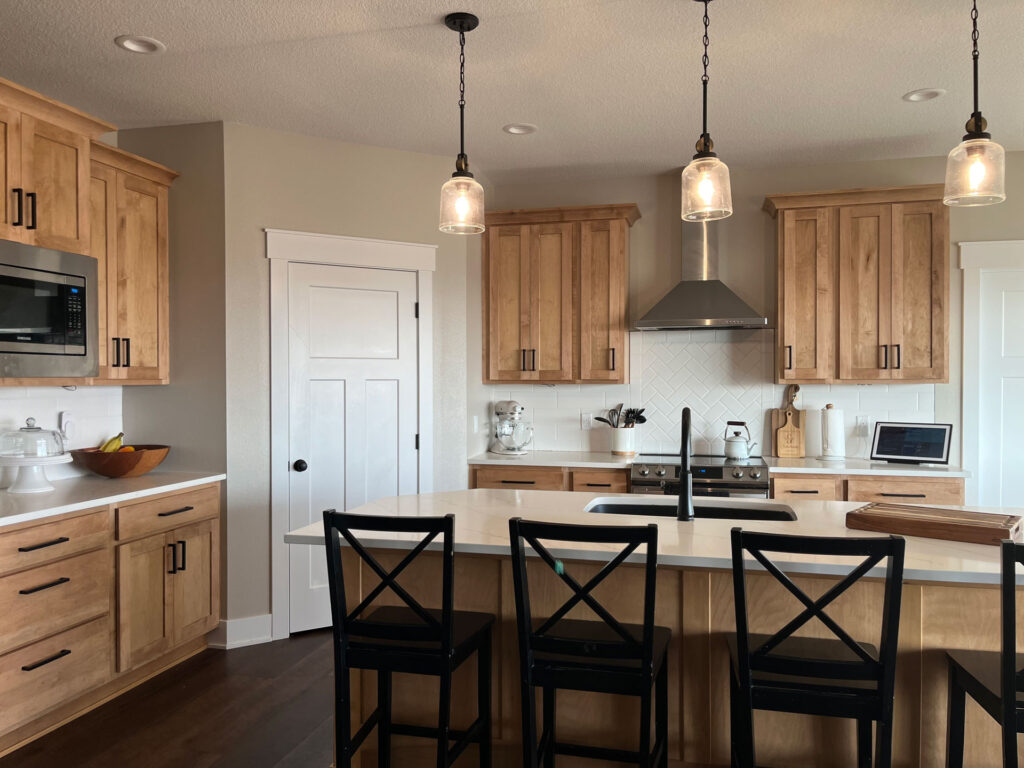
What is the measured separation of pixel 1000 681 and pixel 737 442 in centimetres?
280

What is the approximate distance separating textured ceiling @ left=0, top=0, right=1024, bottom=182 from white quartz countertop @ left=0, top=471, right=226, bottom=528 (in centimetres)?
184

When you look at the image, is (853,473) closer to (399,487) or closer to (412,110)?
(399,487)

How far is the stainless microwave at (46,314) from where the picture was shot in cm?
291

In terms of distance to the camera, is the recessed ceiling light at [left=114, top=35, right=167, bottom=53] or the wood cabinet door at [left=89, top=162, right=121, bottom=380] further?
the wood cabinet door at [left=89, top=162, right=121, bottom=380]

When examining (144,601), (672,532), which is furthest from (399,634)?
(144,601)

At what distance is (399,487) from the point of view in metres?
4.35

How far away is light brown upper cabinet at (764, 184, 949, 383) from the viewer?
4.24 meters

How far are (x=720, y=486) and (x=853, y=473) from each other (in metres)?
0.74

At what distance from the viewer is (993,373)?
14.5 ft

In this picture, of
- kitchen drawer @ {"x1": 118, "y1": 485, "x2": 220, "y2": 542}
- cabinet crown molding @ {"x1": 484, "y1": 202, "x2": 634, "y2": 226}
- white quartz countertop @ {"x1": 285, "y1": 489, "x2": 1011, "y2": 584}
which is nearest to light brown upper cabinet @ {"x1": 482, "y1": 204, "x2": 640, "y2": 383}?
cabinet crown molding @ {"x1": 484, "y1": 202, "x2": 634, "y2": 226}

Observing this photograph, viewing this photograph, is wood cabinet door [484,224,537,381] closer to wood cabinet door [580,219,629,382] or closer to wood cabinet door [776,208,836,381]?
wood cabinet door [580,219,629,382]

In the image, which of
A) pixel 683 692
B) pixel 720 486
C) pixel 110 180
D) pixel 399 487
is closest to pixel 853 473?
pixel 720 486

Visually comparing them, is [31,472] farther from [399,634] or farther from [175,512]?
[399,634]

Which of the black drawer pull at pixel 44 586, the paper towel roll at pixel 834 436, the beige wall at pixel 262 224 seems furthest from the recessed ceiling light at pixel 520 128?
the black drawer pull at pixel 44 586
